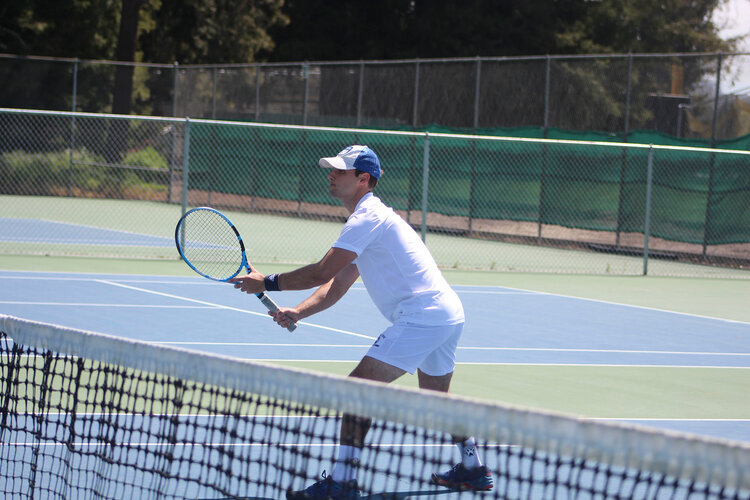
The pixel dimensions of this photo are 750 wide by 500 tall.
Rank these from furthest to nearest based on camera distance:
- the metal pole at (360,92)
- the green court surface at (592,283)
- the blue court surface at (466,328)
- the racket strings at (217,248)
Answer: the metal pole at (360,92), the green court surface at (592,283), the blue court surface at (466,328), the racket strings at (217,248)

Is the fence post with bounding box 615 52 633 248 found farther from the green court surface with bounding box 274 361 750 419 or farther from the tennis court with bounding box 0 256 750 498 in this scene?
the green court surface with bounding box 274 361 750 419

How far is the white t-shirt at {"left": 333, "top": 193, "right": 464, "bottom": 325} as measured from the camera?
5.00 metres

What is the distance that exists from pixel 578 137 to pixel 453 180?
258 centimetres

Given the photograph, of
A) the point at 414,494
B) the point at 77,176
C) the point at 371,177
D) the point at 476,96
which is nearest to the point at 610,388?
the point at 414,494

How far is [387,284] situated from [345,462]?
1151 mm

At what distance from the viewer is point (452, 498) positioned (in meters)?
5.11

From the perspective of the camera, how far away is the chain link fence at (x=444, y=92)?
18.7 m

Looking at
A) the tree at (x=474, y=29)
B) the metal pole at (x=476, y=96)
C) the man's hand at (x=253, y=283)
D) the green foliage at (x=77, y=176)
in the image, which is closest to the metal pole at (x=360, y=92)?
the metal pole at (x=476, y=96)

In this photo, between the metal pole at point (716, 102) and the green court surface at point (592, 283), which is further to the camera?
the metal pole at point (716, 102)

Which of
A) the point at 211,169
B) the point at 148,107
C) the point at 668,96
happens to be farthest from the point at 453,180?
the point at 148,107

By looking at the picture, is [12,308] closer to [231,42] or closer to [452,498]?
[452,498]

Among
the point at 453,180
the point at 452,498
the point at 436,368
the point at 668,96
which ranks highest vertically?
the point at 668,96

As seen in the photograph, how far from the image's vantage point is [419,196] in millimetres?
21156

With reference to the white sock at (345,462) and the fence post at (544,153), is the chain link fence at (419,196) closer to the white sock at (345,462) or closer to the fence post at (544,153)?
the fence post at (544,153)
